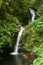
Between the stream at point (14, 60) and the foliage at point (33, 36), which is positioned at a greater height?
the foliage at point (33, 36)

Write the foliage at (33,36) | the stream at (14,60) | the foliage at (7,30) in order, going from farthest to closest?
the foliage at (33,36), the foliage at (7,30), the stream at (14,60)

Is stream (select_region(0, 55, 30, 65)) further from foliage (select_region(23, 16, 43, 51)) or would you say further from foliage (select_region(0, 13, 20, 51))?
foliage (select_region(23, 16, 43, 51))

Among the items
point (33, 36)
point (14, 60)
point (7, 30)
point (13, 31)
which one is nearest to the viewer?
point (14, 60)

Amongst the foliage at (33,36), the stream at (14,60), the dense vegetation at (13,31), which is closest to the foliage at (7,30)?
the dense vegetation at (13,31)

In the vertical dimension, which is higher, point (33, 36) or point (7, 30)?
point (7, 30)

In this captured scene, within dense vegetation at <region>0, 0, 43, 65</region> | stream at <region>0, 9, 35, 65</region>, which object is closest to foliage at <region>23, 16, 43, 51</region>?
dense vegetation at <region>0, 0, 43, 65</region>

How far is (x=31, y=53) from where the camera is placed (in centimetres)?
1605

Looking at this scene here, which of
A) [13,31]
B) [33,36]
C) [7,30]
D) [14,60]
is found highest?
[7,30]

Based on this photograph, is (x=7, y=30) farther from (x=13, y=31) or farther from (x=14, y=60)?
(x=14, y=60)

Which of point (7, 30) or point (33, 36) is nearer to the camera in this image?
point (7, 30)

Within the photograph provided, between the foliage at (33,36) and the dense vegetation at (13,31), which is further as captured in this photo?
the foliage at (33,36)

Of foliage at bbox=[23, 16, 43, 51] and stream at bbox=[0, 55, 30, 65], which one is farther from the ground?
foliage at bbox=[23, 16, 43, 51]

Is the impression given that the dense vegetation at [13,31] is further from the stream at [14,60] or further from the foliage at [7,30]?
the stream at [14,60]

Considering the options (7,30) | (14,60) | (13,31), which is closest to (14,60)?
(14,60)
